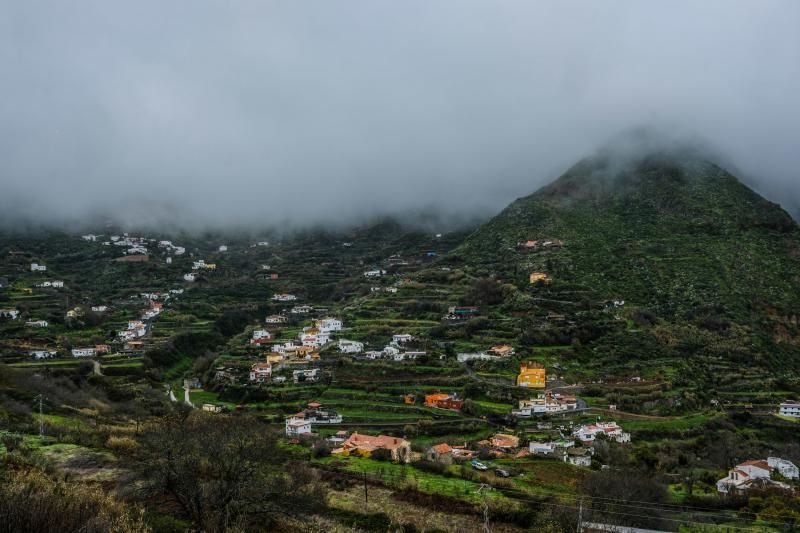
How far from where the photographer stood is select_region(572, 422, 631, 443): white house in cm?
3238

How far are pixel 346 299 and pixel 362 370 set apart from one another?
34715mm

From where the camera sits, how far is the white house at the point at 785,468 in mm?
25750

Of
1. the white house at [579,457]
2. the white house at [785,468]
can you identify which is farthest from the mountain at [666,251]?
the white house at [579,457]

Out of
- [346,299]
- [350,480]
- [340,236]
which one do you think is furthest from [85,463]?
[340,236]

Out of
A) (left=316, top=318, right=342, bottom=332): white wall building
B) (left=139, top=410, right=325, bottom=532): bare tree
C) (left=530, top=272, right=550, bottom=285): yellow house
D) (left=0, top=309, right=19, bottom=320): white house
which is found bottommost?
(left=139, top=410, right=325, bottom=532): bare tree

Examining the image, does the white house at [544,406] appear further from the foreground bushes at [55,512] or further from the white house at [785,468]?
the foreground bushes at [55,512]

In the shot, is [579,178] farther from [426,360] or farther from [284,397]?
[284,397]

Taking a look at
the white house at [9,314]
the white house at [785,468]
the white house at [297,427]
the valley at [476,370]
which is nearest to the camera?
the valley at [476,370]

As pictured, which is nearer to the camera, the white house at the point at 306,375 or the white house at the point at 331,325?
the white house at the point at 306,375

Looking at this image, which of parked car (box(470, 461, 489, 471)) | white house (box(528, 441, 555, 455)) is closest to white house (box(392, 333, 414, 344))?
white house (box(528, 441, 555, 455))

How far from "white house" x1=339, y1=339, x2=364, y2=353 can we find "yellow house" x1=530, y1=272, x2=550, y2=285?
66.6 ft

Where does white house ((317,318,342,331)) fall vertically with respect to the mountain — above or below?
below

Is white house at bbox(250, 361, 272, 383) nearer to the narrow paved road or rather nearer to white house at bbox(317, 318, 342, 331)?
the narrow paved road

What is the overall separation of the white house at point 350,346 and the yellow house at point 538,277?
20.3 meters
